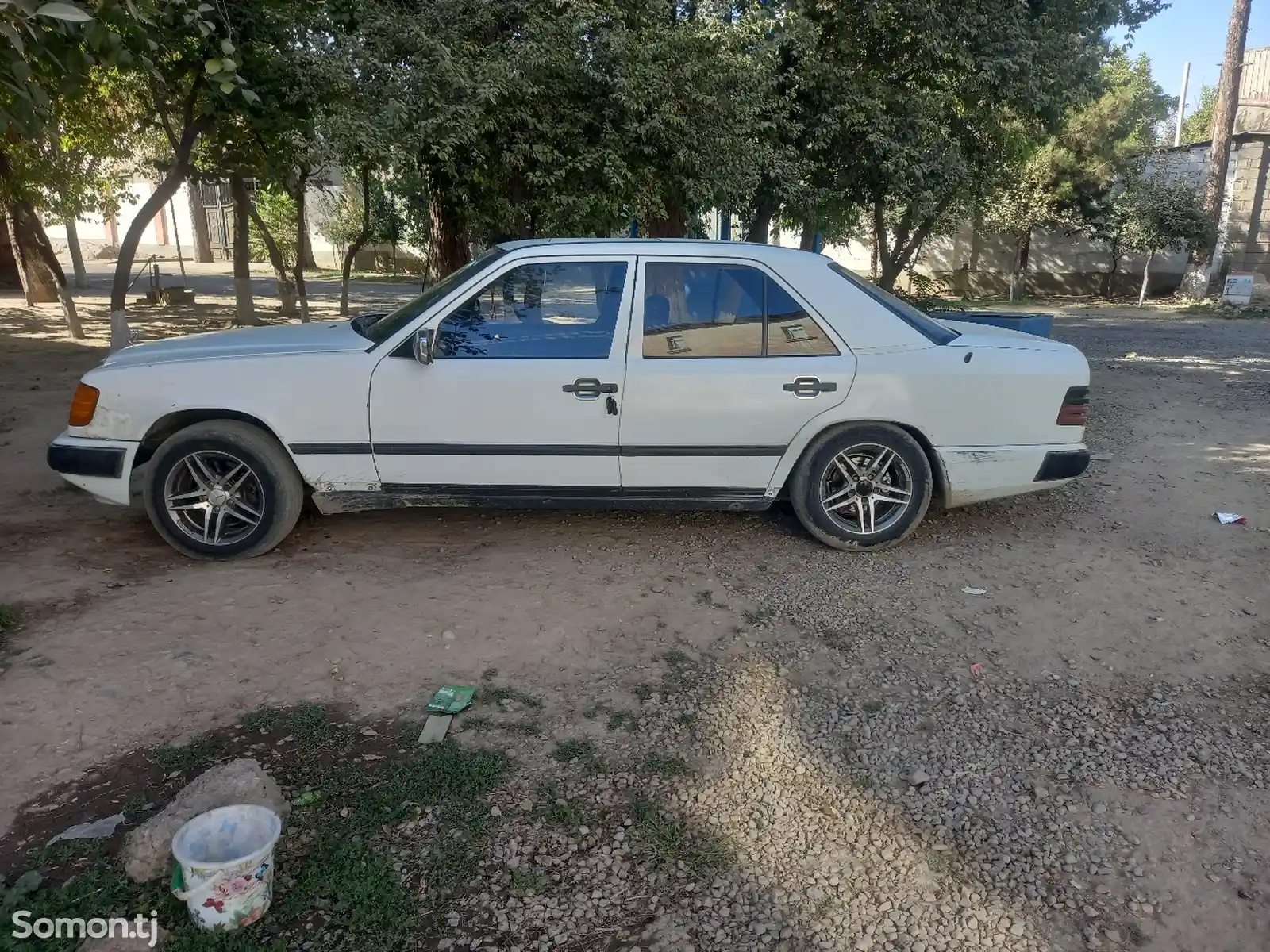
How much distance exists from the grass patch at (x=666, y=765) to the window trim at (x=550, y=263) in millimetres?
2233

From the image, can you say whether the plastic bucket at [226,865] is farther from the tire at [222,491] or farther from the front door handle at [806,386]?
the front door handle at [806,386]

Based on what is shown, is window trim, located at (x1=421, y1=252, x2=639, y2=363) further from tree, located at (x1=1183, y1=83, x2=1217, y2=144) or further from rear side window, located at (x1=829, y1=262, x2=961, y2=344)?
tree, located at (x1=1183, y1=83, x2=1217, y2=144)

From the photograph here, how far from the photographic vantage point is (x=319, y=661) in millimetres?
3709

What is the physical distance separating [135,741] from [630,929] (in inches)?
76.0

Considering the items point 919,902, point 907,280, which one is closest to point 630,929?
point 919,902

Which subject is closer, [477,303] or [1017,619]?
[1017,619]

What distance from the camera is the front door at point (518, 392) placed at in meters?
4.57

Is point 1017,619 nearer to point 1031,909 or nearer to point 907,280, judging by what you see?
point 1031,909

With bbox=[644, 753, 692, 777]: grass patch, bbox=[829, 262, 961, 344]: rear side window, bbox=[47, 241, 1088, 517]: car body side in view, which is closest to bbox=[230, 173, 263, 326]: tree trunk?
bbox=[47, 241, 1088, 517]: car body side

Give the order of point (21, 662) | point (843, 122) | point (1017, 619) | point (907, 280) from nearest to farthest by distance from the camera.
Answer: point (21, 662)
point (1017, 619)
point (843, 122)
point (907, 280)

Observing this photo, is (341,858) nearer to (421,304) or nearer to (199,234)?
(421,304)

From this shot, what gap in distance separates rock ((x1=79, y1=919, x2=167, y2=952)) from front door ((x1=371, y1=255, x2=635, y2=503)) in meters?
2.65

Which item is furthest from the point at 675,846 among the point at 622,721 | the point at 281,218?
the point at 281,218

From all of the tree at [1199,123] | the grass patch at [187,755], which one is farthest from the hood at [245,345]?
the tree at [1199,123]
